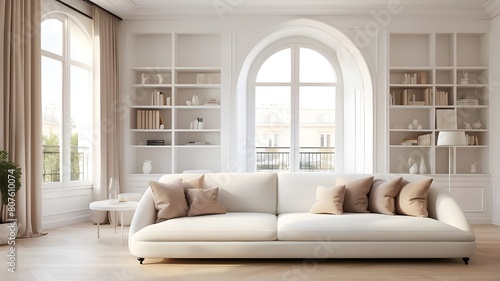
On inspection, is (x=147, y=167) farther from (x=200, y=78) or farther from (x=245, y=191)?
(x=245, y=191)

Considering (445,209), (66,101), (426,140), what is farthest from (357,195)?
(66,101)

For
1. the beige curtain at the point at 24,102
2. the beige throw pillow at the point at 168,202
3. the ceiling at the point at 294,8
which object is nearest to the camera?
the beige throw pillow at the point at 168,202

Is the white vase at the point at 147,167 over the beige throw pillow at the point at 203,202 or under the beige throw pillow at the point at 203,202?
over

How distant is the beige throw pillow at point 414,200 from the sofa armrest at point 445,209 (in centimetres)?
9

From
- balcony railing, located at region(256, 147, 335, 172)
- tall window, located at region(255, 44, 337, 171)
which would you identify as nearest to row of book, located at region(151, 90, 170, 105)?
tall window, located at region(255, 44, 337, 171)

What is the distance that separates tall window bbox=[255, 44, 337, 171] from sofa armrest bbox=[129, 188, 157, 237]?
12.4ft

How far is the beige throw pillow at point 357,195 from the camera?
4727 mm

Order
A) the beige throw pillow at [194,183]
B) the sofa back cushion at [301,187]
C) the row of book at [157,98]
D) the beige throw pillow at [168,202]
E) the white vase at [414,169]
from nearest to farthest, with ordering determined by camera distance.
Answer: the beige throw pillow at [168,202] < the beige throw pillow at [194,183] < the sofa back cushion at [301,187] < the white vase at [414,169] < the row of book at [157,98]

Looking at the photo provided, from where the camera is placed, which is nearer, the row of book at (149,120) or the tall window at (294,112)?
the row of book at (149,120)

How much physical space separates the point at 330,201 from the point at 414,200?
79cm

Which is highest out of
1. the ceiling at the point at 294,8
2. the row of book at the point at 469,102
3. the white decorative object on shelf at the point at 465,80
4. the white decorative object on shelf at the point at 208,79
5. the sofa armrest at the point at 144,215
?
the ceiling at the point at 294,8

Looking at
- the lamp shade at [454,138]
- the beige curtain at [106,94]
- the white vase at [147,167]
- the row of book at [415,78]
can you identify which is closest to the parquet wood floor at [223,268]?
the lamp shade at [454,138]

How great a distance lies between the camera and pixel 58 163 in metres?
6.57

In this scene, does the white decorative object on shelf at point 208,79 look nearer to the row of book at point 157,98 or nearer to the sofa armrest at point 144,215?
the row of book at point 157,98
